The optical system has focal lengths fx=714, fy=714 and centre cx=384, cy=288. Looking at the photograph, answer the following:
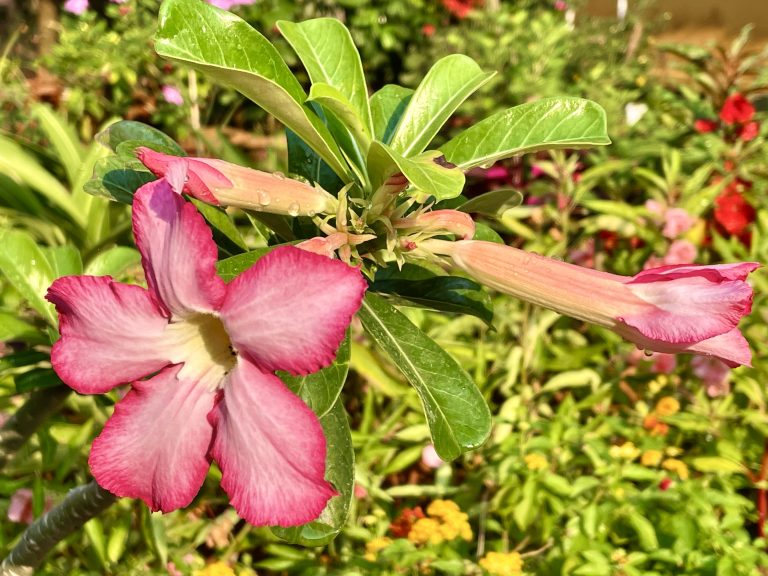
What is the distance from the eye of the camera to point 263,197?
0.66 meters

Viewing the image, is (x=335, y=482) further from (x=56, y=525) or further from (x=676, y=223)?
(x=676, y=223)

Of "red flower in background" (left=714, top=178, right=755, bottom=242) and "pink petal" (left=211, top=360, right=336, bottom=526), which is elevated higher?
"pink petal" (left=211, top=360, right=336, bottom=526)

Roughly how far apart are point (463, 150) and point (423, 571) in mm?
1008

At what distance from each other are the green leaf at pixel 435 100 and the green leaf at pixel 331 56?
50mm

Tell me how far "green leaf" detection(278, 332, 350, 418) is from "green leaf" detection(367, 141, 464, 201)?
166 mm

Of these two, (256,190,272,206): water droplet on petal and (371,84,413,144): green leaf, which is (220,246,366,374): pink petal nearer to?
(256,190,272,206): water droplet on petal

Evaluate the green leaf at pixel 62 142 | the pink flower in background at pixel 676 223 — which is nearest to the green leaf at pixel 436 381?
the pink flower in background at pixel 676 223

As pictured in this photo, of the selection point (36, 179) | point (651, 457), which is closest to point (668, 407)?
point (651, 457)

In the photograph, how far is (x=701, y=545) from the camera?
1.44 metres

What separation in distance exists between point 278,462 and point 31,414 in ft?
2.31

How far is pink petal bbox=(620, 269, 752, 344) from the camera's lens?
59cm

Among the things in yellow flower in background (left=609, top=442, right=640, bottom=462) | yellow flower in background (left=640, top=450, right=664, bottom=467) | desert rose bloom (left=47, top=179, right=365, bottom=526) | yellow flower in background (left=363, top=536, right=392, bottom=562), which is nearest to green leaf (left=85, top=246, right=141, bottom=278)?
desert rose bloom (left=47, top=179, right=365, bottom=526)

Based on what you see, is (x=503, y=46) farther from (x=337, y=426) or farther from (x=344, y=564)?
(x=337, y=426)

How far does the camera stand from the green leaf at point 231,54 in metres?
0.63
